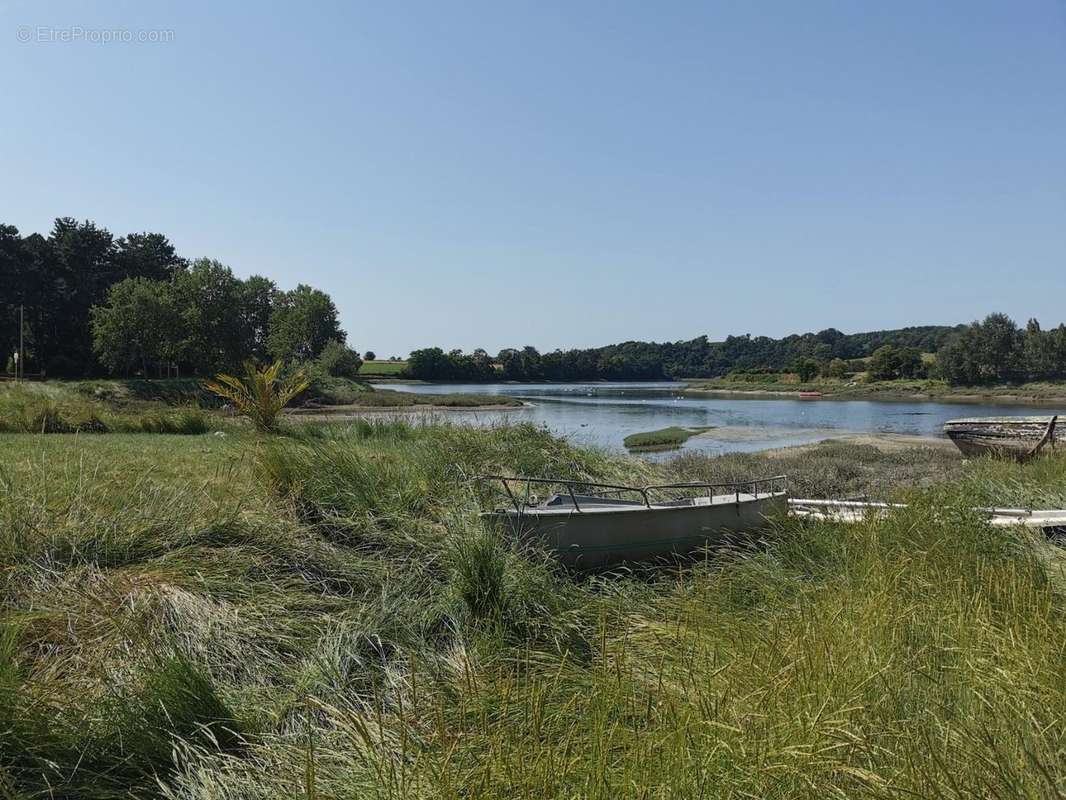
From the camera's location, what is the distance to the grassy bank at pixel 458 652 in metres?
2.34

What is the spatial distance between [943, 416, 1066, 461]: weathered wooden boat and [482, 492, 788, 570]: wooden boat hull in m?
11.8

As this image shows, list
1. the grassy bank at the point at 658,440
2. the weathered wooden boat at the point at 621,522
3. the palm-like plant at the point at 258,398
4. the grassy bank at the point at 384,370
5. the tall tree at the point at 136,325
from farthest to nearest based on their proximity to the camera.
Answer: the grassy bank at the point at 384,370 < the tall tree at the point at 136,325 < the grassy bank at the point at 658,440 < the palm-like plant at the point at 258,398 < the weathered wooden boat at the point at 621,522

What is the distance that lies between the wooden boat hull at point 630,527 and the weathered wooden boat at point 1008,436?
11848mm

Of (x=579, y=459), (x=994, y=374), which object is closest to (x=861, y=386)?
(x=994, y=374)

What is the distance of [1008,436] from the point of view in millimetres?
17953

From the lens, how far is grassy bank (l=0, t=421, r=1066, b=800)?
7.68 ft

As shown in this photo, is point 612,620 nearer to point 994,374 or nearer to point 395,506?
point 395,506

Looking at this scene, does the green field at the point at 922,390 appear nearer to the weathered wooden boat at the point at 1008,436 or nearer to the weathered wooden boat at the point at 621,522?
the weathered wooden boat at the point at 1008,436

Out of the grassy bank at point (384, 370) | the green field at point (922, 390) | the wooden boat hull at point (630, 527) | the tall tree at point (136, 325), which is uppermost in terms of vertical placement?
the tall tree at point (136, 325)

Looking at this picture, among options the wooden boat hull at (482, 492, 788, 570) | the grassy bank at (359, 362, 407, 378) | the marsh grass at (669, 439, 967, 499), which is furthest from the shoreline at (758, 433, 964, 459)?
the grassy bank at (359, 362, 407, 378)

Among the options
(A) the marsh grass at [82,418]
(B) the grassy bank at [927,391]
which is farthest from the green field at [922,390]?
(A) the marsh grass at [82,418]

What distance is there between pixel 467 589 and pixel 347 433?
26.2 feet

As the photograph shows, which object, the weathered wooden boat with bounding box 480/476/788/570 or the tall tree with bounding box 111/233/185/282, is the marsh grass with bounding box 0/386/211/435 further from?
the tall tree with bounding box 111/233/185/282

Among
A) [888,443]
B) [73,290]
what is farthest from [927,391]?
[73,290]
